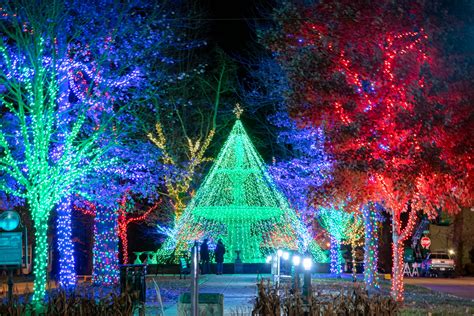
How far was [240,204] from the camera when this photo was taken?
38094 millimetres

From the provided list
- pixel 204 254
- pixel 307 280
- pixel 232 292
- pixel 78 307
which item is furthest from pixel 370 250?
pixel 78 307

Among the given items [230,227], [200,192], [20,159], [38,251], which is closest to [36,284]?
[38,251]

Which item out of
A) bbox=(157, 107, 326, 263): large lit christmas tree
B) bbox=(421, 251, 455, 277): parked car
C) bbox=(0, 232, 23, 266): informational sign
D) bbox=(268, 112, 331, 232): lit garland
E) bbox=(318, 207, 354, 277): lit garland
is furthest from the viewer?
bbox=(421, 251, 455, 277): parked car

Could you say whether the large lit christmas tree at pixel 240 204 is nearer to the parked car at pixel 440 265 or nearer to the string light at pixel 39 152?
the parked car at pixel 440 265

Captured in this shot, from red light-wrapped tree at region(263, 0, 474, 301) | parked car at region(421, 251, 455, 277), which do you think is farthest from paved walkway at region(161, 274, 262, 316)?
parked car at region(421, 251, 455, 277)

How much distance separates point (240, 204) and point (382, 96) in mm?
20328

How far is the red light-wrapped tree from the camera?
17.7 m

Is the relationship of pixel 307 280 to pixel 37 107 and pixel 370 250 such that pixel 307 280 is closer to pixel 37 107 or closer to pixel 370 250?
pixel 37 107

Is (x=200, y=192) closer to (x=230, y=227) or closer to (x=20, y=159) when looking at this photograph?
(x=230, y=227)

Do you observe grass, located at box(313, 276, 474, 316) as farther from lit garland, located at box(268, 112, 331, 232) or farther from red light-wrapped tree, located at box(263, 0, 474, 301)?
lit garland, located at box(268, 112, 331, 232)

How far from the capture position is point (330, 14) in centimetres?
1852

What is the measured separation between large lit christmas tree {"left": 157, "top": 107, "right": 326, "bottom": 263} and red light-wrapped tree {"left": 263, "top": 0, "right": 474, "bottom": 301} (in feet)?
58.2

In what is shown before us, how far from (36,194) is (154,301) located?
14.7ft

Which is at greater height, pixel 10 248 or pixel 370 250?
pixel 10 248
